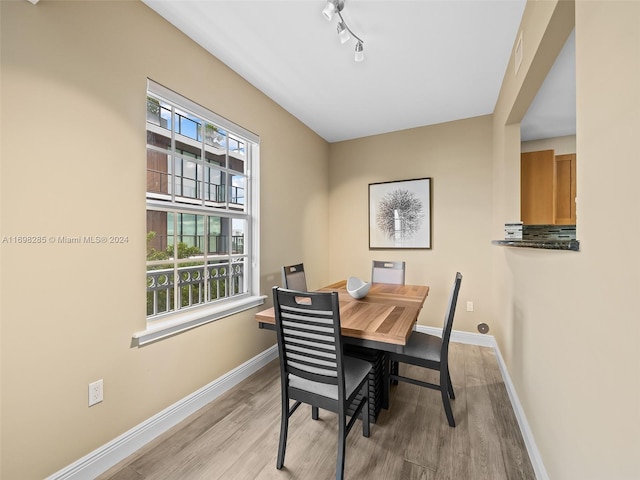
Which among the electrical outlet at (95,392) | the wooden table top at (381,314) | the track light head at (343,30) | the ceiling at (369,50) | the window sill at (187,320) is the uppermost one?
the ceiling at (369,50)

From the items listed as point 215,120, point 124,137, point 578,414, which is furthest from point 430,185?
point 124,137

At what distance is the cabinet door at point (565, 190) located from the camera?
11.5 ft

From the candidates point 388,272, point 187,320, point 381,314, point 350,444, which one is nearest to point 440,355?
point 381,314

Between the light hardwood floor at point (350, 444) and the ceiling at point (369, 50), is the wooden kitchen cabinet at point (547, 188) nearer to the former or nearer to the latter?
the ceiling at point (369, 50)

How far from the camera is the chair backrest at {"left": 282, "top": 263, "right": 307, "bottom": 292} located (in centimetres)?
254

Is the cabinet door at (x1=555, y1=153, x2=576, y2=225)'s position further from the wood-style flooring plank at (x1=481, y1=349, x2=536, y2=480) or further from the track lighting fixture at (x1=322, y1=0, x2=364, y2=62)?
the track lighting fixture at (x1=322, y1=0, x2=364, y2=62)

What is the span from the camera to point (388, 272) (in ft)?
10.2

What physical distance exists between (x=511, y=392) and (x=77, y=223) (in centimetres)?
308

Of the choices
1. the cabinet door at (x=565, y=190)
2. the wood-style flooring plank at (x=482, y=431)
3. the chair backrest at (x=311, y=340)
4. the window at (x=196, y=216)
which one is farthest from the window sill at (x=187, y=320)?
the cabinet door at (x=565, y=190)

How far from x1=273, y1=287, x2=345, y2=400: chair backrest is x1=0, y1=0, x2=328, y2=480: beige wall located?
3.10 ft

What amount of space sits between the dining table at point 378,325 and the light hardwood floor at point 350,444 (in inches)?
→ 10.9

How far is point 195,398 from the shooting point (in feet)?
6.75

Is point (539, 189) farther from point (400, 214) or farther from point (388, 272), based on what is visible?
point (388, 272)

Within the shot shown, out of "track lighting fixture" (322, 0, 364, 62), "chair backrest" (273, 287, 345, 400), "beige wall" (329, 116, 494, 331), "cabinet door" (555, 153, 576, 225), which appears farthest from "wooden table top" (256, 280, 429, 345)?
"cabinet door" (555, 153, 576, 225)
